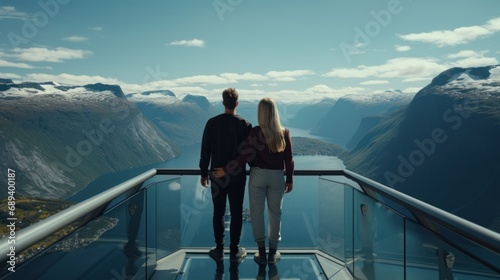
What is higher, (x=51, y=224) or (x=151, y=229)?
(x=51, y=224)

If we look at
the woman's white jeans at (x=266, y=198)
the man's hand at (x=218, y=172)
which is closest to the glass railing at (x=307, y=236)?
the woman's white jeans at (x=266, y=198)

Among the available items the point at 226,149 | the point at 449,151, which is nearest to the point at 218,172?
the point at 226,149

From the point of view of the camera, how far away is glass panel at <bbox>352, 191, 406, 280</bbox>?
271 centimetres

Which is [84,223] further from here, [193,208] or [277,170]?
[193,208]

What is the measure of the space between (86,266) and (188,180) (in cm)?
320

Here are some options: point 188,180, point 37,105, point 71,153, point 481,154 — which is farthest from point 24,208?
point 37,105

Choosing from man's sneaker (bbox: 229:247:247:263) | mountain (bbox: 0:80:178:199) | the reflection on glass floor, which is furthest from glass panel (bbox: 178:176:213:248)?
mountain (bbox: 0:80:178:199)

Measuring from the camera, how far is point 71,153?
152 meters

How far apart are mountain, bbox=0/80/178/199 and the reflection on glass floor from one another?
12558cm

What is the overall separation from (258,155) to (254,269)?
4.01 feet

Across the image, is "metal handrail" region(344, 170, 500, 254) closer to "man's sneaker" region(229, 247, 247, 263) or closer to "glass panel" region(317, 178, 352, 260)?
"glass panel" region(317, 178, 352, 260)

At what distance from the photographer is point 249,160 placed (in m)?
3.92

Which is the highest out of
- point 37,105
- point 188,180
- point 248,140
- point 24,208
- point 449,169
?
point 37,105

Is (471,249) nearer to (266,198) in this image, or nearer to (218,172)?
(218,172)
